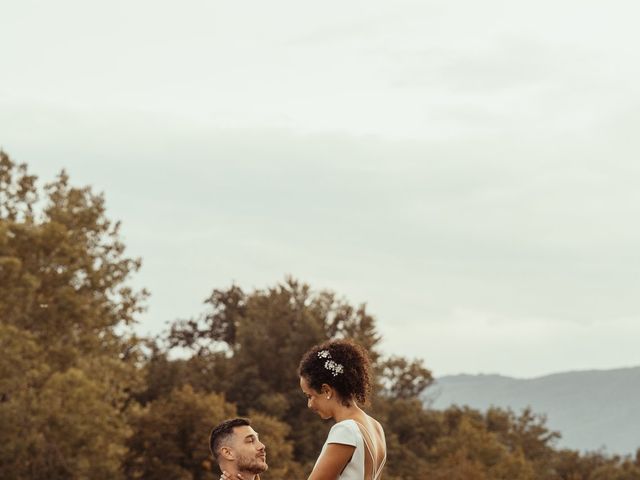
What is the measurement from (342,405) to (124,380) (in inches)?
1824

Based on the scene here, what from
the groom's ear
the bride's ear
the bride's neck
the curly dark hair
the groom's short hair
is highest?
the curly dark hair

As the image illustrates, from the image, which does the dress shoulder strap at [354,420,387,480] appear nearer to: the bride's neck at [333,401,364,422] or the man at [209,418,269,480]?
the bride's neck at [333,401,364,422]

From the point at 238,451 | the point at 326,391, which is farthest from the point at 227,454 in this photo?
the point at 326,391

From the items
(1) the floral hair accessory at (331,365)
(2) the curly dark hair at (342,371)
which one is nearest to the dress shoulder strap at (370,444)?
(2) the curly dark hair at (342,371)

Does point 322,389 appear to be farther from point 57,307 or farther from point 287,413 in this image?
point 287,413

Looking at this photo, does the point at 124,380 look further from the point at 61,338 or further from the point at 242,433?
the point at 242,433

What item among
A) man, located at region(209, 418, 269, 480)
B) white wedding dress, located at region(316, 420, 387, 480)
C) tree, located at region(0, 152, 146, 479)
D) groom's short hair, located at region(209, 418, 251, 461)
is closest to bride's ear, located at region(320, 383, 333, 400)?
white wedding dress, located at region(316, 420, 387, 480)

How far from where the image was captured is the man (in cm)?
712

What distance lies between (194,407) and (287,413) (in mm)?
13435

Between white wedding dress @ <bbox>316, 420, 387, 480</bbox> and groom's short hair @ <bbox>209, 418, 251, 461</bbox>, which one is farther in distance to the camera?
groom's short hair @ <bbox>209, 418, 251, 461</bbox>

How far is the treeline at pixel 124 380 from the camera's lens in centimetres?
4841

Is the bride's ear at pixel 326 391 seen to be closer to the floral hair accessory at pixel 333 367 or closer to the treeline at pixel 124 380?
the floral hair accessory at pixel 333 367

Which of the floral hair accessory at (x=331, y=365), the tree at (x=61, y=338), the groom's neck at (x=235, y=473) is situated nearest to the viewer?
the floral hair accessory at (x=331, y=365)

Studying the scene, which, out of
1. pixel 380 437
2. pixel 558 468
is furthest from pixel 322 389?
pixel 558 468
